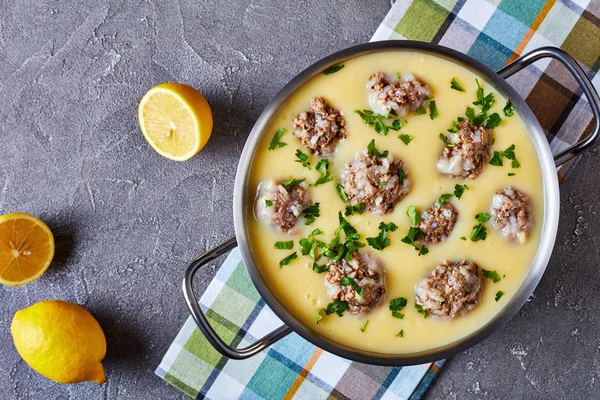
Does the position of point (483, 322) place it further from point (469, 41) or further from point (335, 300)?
point (469, 41)

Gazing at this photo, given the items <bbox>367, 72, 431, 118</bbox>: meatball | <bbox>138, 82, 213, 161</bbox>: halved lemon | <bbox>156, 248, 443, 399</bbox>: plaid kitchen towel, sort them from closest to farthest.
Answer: <bbox>367, 72, 431, 118</bbox>: meatball, <bbox>138, 82, 213, 161</bbox>: halved lemon, <bbox>156, 248, 443, 399</bbox>: plaid kitchen towel

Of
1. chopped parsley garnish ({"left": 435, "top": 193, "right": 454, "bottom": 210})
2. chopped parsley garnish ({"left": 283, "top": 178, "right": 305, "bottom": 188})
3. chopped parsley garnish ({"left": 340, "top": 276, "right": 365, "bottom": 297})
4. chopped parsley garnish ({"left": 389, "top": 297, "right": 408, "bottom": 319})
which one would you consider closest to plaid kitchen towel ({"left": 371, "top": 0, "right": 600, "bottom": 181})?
chopped parsley garnish ({"left": 435, "top": 193, "right": 454, "bottom": 210})

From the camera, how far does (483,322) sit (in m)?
1.92

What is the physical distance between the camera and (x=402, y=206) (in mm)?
1882

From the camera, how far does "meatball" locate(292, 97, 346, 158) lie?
183 centimetres

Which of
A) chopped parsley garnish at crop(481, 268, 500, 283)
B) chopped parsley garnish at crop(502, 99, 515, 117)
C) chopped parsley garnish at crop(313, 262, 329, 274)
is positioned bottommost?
chopped parsley garnish at crop(313, 262, 329, 274)

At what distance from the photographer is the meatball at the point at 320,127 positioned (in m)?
1.83

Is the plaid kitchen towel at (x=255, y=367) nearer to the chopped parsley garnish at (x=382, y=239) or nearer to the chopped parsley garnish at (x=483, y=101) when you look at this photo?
the chopped parsley garnish at (x=382, y=239)

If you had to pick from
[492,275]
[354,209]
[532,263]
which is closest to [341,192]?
[354,209]

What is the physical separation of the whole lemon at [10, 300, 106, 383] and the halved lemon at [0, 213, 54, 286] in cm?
12

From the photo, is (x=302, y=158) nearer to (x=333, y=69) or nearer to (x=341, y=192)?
(x=341, y=192)

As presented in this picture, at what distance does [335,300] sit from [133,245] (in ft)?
2.79

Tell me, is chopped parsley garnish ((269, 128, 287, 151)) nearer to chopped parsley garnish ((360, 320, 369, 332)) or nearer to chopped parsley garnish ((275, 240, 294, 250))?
chopped parsley garnish ((275, 240, 294, 250))

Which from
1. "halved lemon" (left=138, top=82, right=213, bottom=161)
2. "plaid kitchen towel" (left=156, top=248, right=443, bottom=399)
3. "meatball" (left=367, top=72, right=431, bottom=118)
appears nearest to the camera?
"meatball" (left=367, top=72, right=431, bottom=118)
